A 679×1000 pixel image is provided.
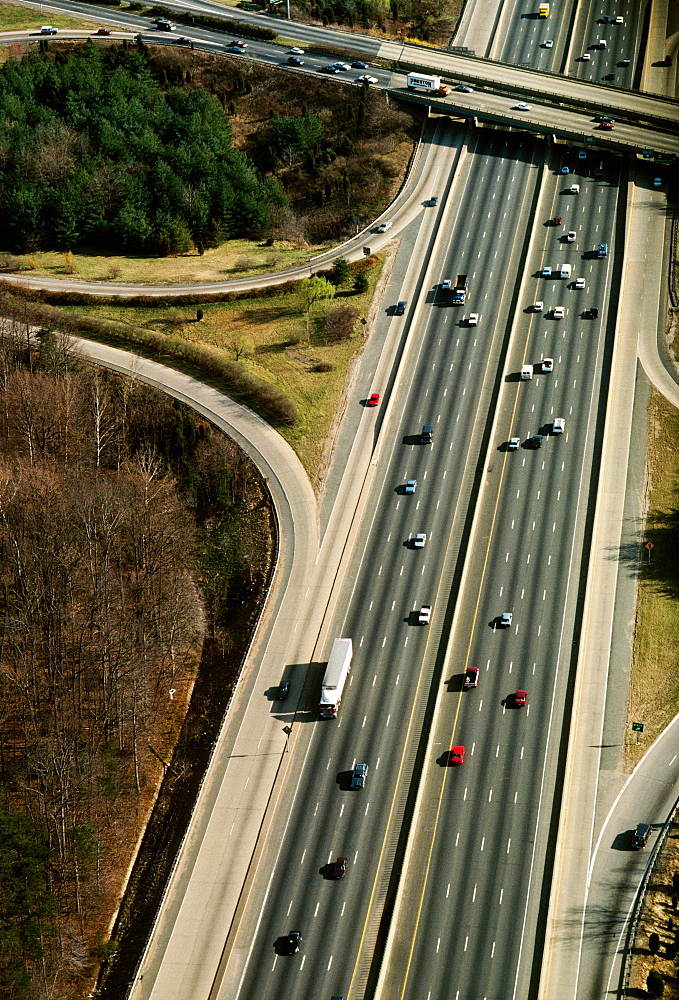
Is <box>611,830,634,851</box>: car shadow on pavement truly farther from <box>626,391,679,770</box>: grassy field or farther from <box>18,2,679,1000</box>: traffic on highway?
<box>626,391,679,770</box>: grassy field

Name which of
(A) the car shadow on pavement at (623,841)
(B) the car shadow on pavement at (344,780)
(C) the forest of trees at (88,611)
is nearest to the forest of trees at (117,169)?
(C) the forest of trees at (88,611)

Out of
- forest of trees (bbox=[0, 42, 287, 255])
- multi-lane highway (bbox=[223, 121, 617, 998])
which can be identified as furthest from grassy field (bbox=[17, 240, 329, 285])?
multi-lane highway (bbox=[223, 121, 617, 998])

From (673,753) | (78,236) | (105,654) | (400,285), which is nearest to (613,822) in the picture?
(673,753)

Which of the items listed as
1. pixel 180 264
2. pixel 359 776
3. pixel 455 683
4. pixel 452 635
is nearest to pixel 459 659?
pixel 452 635

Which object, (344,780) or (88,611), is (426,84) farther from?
(344,780)

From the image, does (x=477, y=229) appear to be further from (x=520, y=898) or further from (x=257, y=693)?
(x=520, y=898)

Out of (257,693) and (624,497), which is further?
(624,497)
